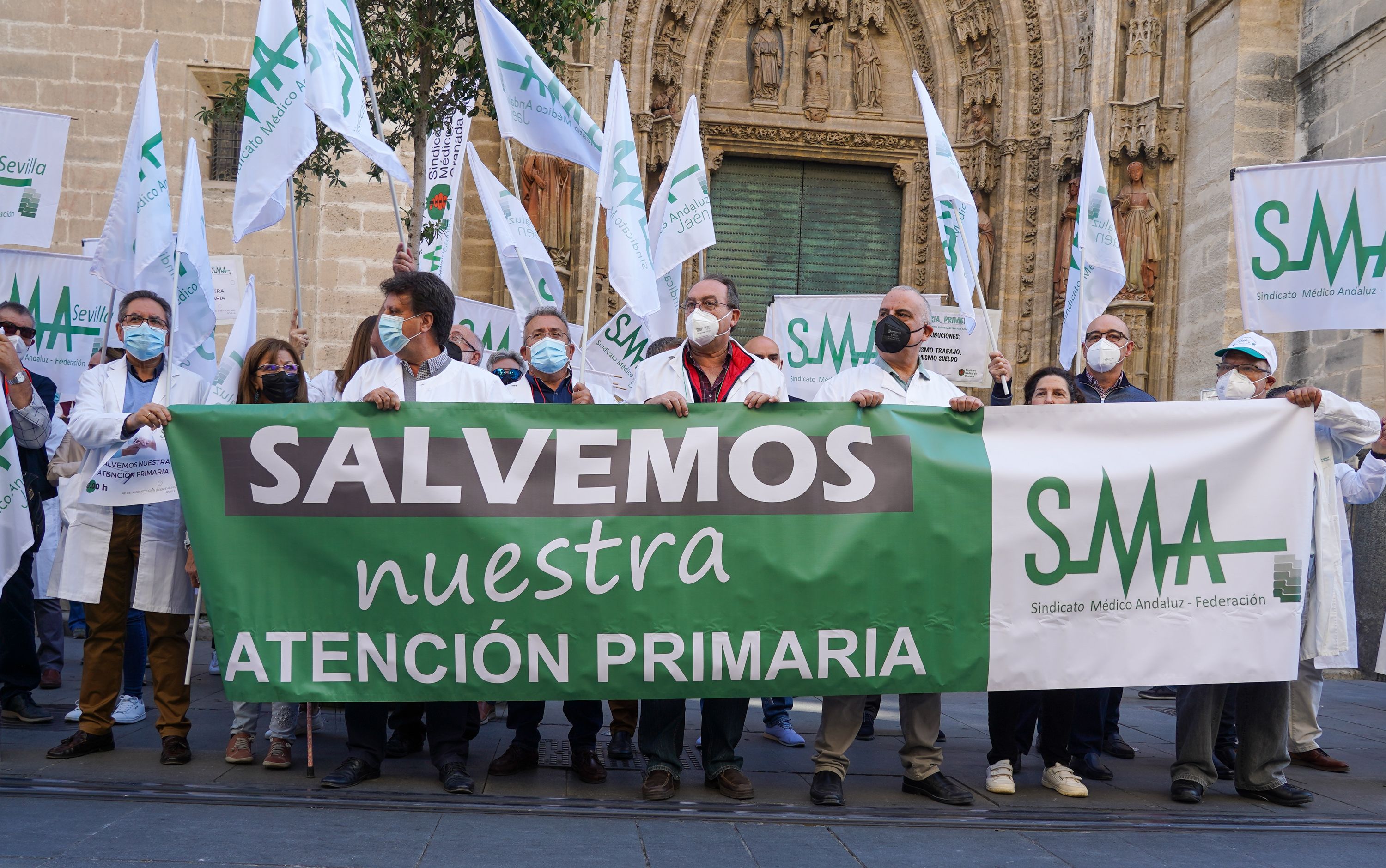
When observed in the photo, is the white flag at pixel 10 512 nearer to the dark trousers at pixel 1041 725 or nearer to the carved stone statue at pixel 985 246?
the dark trousers at pixel 1041 725

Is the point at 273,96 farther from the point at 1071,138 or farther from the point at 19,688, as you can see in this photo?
the point at 1071,138

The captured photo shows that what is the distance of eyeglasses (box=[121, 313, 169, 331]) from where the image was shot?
5.48 metres

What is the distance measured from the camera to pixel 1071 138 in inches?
592

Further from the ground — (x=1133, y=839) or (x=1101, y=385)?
(x=1101, y=385)

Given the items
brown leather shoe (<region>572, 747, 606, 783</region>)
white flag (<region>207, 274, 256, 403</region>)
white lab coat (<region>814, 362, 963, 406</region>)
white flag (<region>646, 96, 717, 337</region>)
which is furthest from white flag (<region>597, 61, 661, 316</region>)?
brown leather shoe (<region>572, 747, 606, 783</region>)

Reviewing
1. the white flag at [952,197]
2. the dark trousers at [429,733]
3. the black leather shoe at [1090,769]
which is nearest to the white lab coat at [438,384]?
the dark trousers at [429,733]

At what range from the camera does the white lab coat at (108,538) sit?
17.6 feet

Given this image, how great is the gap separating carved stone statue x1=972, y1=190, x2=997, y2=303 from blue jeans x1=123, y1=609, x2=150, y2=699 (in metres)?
11.3

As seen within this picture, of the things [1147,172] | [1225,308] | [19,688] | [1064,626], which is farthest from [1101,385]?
[1147,172]

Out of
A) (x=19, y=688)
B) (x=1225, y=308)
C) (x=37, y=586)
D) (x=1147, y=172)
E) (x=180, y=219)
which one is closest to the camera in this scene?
(x=180, y=219)

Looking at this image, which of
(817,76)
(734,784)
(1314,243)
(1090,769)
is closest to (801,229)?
(817,76)

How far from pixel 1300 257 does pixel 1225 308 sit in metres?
7.52

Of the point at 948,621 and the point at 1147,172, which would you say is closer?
the point at 948,621

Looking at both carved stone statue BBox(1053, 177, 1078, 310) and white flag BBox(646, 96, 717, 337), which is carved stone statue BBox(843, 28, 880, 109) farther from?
white flag BBox(646, 96, 717, 337)
